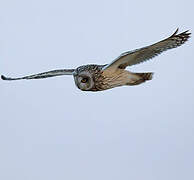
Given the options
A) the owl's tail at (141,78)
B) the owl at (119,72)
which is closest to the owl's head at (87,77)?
the owl at (119,72)

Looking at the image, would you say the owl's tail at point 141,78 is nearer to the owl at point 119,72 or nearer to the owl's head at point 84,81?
the owl at point 119,72

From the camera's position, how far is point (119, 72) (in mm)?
4422

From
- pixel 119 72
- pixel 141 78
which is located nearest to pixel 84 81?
pixel 119 72

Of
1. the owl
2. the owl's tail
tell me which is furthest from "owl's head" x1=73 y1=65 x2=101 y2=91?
the owl's tail

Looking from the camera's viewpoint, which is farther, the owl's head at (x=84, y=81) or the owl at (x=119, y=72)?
the owl's head at (x=84, y=81)

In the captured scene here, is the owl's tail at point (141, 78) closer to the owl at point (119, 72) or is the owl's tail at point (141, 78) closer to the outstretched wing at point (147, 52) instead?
the owl at point (119, 72)

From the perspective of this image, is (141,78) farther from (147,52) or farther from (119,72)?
(147,52)

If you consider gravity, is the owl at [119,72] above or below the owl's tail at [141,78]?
above

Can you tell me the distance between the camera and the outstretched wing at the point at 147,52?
420 centimetres

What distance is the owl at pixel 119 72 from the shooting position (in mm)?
4230

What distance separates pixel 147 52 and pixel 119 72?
212 mm

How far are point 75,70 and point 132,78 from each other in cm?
30

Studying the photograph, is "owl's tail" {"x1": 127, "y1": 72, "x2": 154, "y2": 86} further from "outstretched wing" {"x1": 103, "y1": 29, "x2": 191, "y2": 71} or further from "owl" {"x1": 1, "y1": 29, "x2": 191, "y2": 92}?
"outstretched wing" {"x1": 103, "y1": 29, "x2": 191, "y2": 71}

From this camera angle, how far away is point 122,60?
4.30 m
